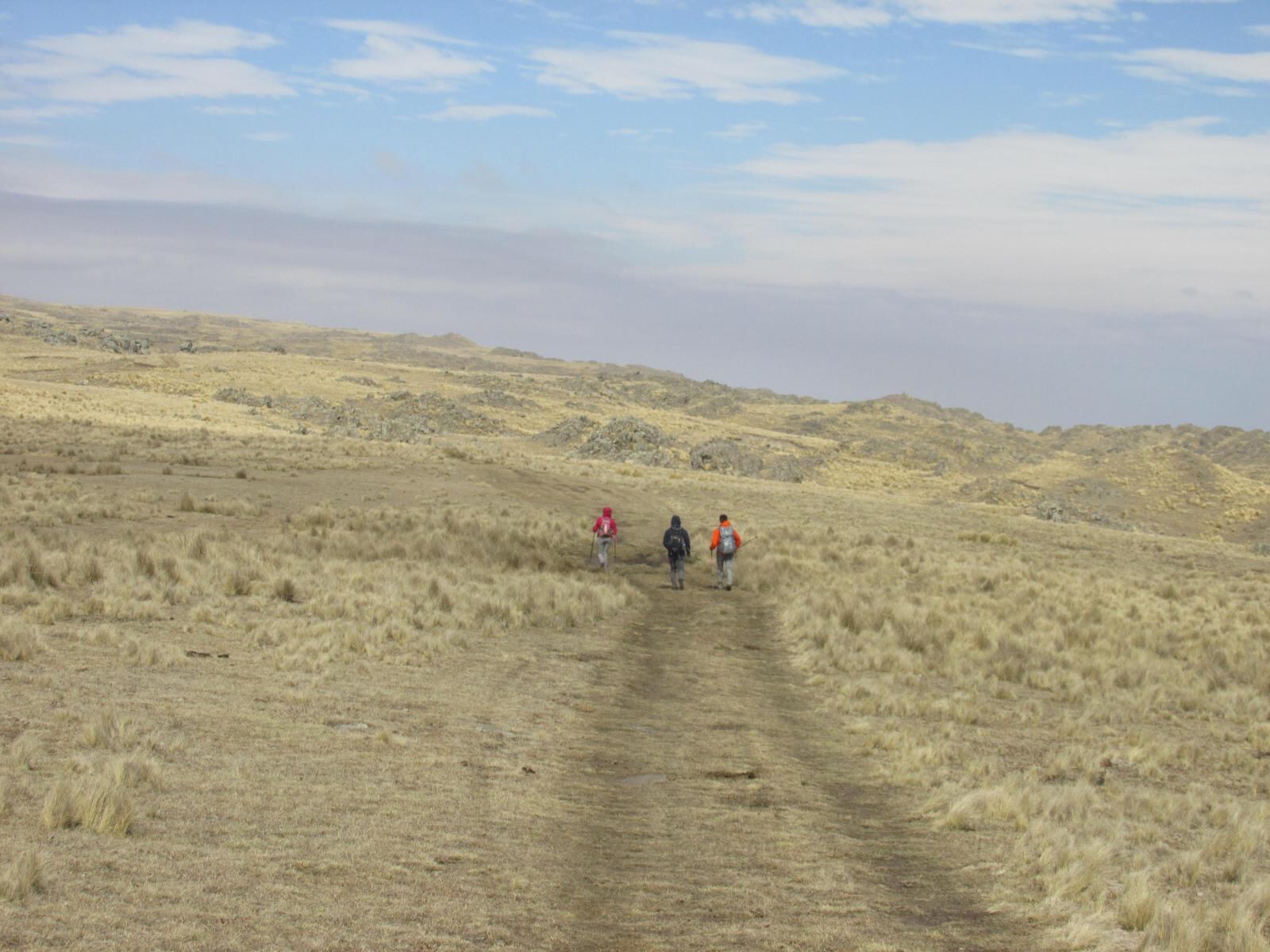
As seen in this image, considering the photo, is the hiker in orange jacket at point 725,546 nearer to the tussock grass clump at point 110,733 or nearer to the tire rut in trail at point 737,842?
the tire rut in trail at point 737,842

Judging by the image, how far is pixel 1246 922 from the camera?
687 cm

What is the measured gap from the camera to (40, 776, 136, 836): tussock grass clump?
706cm

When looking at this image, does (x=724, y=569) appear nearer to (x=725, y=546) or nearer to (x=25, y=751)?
(x=725, y=546)

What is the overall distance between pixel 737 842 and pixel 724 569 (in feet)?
57.0

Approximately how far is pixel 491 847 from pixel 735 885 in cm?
173

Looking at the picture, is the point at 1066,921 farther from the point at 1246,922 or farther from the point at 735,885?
the point at 735,885

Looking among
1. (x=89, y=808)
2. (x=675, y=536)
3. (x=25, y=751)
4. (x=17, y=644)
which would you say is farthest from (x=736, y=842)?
(x=675, y=536)

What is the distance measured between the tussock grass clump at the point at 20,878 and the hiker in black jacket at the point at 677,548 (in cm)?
1888

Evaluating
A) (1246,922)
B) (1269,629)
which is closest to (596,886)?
(1246,922)

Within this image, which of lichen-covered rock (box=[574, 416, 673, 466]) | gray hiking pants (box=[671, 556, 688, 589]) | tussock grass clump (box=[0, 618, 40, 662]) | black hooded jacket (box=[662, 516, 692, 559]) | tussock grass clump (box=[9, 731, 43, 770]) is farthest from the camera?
lichen-covered rock (box=[574, 416, 673, 466])

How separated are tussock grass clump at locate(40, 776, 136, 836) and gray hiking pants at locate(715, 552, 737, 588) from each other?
1890 centimetres

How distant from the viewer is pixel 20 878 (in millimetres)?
5887

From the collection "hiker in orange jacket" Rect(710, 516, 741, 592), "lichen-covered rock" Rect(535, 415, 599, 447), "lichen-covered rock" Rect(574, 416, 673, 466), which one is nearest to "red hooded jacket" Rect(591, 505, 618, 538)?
Answer: "hiker in orange jacket" Rect(710, 516, 741, 592)

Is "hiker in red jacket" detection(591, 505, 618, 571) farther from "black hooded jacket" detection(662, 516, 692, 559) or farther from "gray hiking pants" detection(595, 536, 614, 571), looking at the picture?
"black hooded jacket" detection(662, 516, 692, 559)
